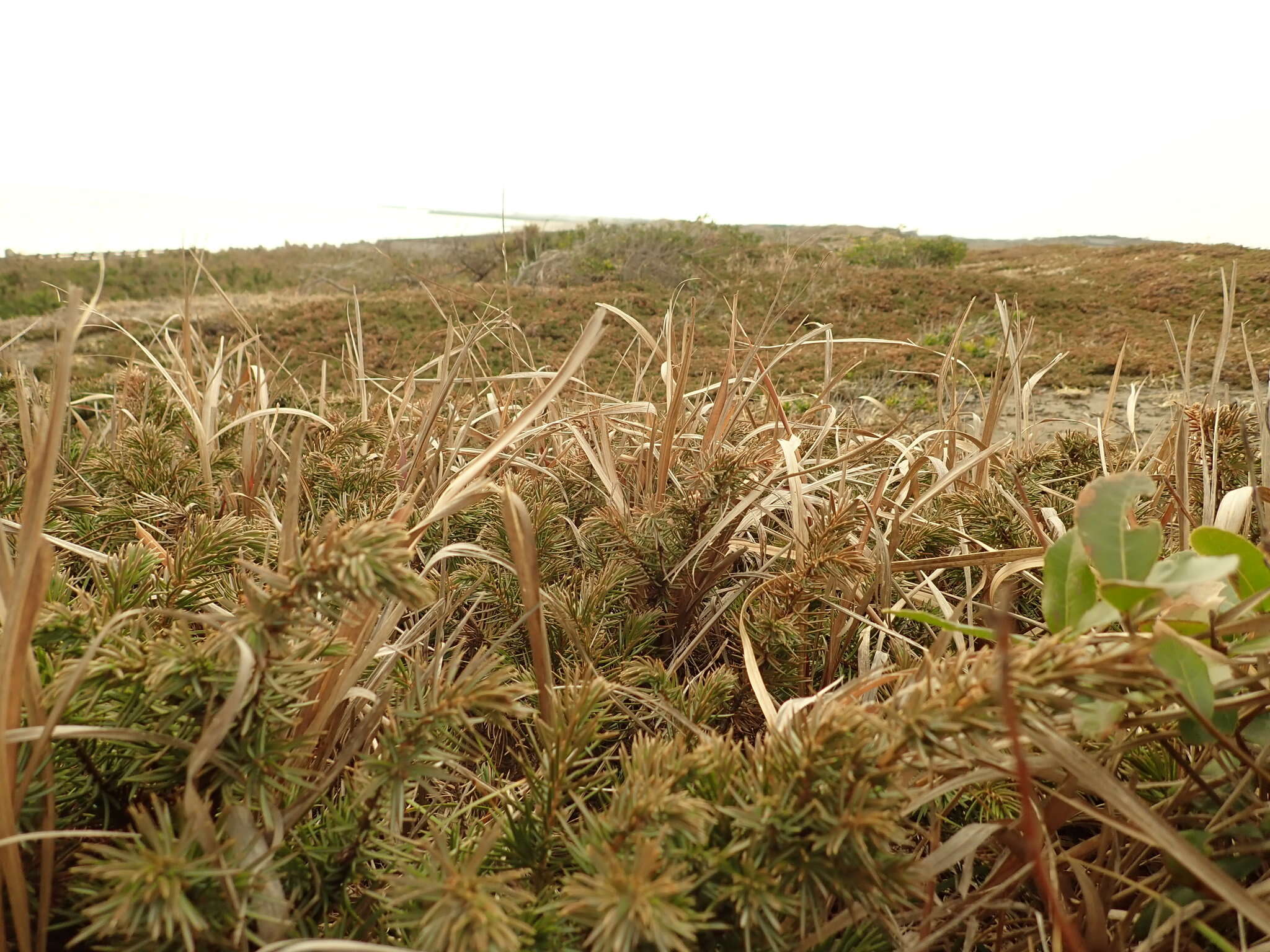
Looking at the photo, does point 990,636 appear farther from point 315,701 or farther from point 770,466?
point 770,466

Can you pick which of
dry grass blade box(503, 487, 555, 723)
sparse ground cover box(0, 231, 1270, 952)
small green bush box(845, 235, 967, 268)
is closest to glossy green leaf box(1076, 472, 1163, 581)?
sparse ground cover box(0, 231, 1270, 952)

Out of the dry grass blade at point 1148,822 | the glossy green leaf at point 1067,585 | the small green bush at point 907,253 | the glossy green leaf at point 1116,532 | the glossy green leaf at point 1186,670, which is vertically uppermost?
the small green bush at point 907,253

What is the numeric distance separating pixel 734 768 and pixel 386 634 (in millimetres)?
222

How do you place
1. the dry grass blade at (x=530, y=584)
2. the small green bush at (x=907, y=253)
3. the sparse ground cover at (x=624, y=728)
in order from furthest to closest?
the small green bush at (x=907, y=253)
the dry grass blade at (x=530, y=584)
the sparse ground cover at (x=624, y=728)

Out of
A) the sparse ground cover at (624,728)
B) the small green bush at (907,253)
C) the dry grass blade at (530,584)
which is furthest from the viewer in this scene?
the small green bush at (907,253)

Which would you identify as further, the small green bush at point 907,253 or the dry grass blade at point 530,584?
the small green bush at point 907,253

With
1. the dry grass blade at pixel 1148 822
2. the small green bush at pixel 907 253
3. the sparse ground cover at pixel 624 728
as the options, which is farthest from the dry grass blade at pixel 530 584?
the small green bush at pixel 907 253

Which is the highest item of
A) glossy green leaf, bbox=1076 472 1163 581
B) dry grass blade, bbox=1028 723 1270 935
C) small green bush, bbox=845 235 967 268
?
small green bush, bbox=845 235 967 268

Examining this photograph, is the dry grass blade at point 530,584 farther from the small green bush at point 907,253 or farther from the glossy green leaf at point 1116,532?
the small green bush at point 907,253

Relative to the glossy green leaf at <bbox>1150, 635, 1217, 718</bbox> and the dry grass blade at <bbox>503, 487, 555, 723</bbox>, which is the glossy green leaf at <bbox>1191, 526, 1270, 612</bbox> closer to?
the glossy green leaf at <bbox>1150, 635, 1217, 718</bbox>

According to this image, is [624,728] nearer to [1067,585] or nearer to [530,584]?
[530,584]

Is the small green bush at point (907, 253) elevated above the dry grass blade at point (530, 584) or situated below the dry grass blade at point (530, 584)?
above

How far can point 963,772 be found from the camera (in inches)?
16.5

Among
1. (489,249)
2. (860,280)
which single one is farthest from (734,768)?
(489,249)
